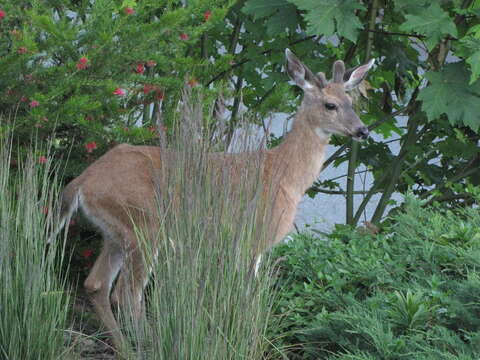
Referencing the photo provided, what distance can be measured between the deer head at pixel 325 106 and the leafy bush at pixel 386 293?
674 mm

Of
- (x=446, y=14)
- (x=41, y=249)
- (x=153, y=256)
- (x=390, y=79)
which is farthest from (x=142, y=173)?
(x=390, y=79)

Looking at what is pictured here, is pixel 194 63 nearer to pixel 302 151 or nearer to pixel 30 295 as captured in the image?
pixel 302 151

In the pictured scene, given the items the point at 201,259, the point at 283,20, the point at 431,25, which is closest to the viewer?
the point at 201,259

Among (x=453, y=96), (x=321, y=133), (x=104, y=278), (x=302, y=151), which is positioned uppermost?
(x=453, y=96)

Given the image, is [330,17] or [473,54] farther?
[330,17]

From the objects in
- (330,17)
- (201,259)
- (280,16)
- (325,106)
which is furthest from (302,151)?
(201,259)

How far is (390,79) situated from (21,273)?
4.56 m

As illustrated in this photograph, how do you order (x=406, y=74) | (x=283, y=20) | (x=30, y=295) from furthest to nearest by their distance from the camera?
1. (x=406, y=74)
2. (x=283, y=20)
3. (x=30, y=295)

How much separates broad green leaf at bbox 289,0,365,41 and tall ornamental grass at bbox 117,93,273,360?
2.13 metres

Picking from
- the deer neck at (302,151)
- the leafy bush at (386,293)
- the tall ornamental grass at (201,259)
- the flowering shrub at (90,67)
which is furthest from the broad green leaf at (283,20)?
the tall ornamental grass at (201,259)

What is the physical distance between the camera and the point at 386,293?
477 cm

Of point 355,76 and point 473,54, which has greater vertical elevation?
point 473,54

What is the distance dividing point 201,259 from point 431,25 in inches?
120

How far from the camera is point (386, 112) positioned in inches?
321
